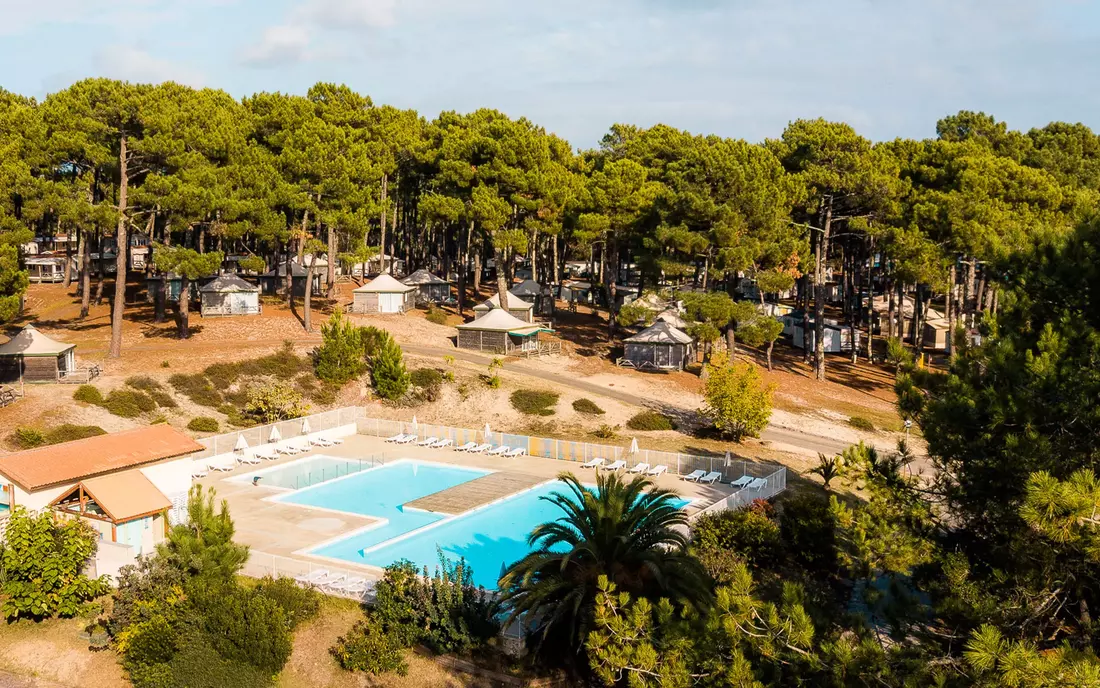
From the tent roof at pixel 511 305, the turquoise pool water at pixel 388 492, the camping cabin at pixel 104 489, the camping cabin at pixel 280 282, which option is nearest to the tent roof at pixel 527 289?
the tent roof at pixel 511 305

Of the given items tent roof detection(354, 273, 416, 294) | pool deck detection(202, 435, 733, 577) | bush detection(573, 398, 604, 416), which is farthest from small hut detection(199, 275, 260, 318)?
bush detection(573, 398, 604, 416)

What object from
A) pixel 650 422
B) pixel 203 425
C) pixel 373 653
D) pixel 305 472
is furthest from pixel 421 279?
pixel 373 653

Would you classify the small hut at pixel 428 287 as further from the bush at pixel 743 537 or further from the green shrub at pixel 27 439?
the bush at pixel 743 537

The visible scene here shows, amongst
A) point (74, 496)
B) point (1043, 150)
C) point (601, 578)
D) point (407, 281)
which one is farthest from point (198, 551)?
point (1043, 150)

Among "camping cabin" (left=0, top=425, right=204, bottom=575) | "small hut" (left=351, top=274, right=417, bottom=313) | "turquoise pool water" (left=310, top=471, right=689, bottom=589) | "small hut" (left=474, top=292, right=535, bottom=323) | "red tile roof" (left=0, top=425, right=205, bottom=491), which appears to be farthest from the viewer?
"small hut" (left=351, top=274, right=417, bottom=313)

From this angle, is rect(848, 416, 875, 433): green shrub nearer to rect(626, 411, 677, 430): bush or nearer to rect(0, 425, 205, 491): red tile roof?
rect(626, 411, 677, 430): bush

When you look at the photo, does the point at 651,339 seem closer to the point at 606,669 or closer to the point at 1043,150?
the point at 1043,150

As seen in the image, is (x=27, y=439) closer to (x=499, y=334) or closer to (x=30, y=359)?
(x=30, y=359)
